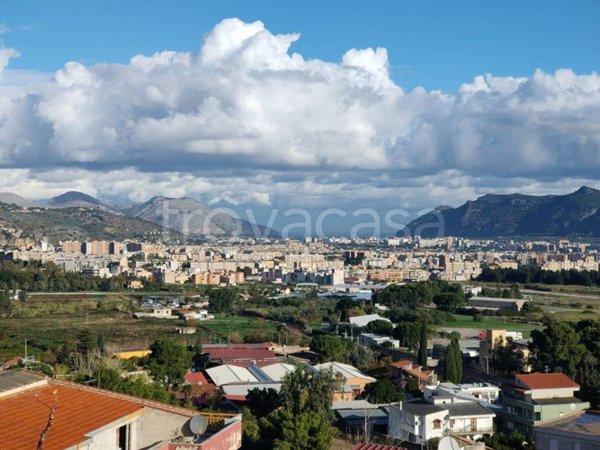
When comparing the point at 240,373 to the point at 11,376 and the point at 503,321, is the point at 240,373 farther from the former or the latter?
the point at 503,321

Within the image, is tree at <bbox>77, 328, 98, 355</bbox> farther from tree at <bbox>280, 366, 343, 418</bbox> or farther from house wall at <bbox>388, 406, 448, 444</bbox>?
house wall at <bbox>388, 406, 448, 444</bbox>

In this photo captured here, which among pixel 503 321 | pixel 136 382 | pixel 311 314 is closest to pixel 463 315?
pixel 503 321

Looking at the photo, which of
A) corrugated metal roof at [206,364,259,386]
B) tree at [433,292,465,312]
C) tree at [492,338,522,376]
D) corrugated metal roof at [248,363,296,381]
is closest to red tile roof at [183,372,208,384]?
corrugated metal roof at [206,364,259,386]

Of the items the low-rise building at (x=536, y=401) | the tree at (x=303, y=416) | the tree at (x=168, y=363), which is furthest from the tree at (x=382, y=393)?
the tree at (x=168, y=363)

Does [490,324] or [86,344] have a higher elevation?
[86,344]

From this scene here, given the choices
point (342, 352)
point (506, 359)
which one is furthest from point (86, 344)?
point (506, 359)

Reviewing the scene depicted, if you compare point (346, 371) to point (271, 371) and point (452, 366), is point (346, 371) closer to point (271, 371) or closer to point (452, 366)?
point (271, 371)

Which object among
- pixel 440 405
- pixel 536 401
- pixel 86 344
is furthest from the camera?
pixel 86 344
